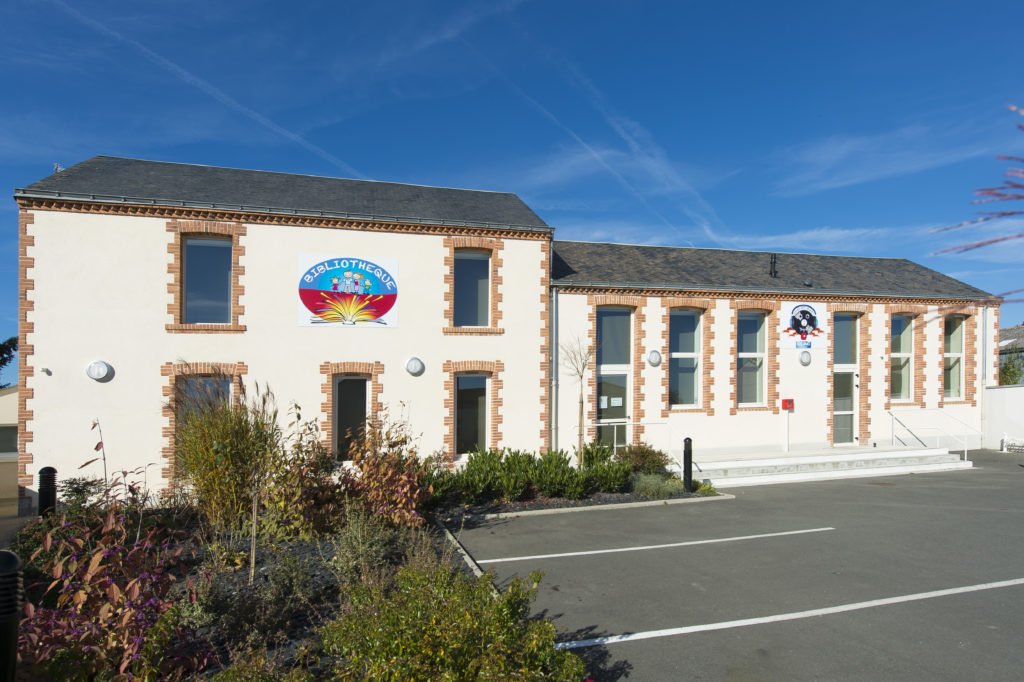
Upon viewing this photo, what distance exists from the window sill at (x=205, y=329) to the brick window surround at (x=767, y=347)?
11872 millimetres

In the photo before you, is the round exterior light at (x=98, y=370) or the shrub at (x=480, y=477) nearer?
the round exterior light at (x=98, y=370)

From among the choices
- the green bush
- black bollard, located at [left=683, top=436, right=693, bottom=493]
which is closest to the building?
black bollard, located at [left=683, top=436, right=693, bottom=493]

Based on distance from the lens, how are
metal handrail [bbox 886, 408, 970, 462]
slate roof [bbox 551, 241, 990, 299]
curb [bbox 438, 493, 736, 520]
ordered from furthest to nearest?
metal handrail [bbox 886, 408, 970, 462] → slate roof [bbox 551, 241, 990, 299] → curb [bbox 438, 493, 736, 520]

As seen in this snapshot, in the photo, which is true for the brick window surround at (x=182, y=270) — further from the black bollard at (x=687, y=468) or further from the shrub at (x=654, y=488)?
the black bollard at (x=687, y=468)

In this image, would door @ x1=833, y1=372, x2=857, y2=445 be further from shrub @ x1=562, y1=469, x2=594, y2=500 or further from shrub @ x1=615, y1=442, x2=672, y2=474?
shrub @ x1=562, y1=469, x2=594, y2=500

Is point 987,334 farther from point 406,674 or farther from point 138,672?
point 138,672

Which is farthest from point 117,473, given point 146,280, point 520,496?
point 520,496

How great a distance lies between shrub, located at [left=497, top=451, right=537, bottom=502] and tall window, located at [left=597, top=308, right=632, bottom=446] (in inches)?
131

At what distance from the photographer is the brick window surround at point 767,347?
15.3 meters

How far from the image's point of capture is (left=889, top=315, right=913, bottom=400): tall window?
55.9 ft

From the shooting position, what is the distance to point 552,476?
11.1 m

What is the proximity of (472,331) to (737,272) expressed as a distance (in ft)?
27.8

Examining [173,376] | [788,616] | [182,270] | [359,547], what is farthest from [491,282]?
[788,616]

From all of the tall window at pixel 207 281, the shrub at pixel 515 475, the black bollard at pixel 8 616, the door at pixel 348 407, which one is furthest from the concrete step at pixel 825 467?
the black bollard at pixel 8 616
